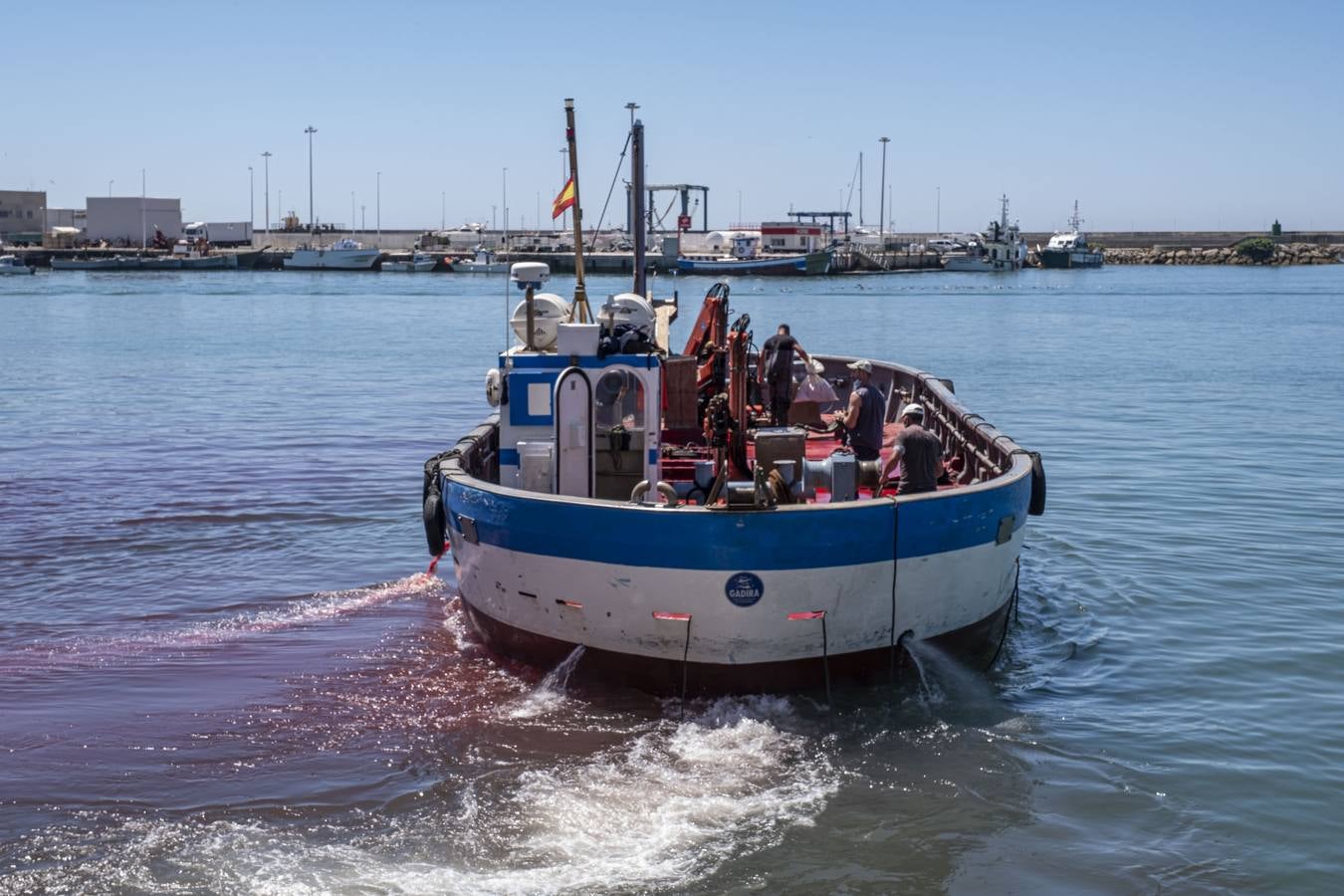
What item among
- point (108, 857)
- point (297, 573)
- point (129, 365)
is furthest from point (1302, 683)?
point (129, 365)

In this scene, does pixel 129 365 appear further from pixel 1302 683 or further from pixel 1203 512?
pixel 1302 683

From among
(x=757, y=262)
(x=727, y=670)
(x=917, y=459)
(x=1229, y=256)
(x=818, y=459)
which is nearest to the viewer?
(x=727, y=670)

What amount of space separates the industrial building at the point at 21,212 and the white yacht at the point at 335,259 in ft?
131

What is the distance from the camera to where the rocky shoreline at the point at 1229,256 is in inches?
6476

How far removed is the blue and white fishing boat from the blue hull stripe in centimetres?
1

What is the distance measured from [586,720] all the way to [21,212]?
170103 millimetres

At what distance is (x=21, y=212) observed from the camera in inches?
6329

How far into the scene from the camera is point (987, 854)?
917 centimetres

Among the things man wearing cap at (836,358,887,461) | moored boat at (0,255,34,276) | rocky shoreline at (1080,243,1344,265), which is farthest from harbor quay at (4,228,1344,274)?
man wearing cap at (836,358,887,461)

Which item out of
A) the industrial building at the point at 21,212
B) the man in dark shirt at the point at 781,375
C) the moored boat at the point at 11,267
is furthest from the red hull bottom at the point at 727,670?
the industrial building at the point at 21,212

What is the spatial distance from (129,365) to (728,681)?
39.5 metres

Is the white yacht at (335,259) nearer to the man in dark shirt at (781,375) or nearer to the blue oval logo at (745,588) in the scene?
the man in dark shirt at (781,375)

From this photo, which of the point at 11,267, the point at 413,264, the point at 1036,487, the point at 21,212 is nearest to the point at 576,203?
the point at 1036,487

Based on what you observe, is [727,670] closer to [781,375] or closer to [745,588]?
[745,588]
